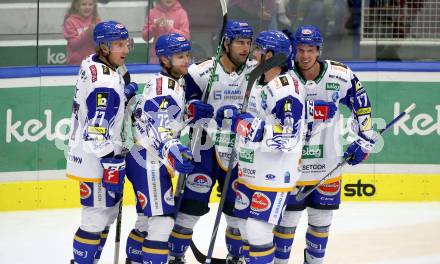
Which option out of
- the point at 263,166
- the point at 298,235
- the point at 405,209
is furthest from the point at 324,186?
the point at 405,209

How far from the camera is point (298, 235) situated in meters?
8.36

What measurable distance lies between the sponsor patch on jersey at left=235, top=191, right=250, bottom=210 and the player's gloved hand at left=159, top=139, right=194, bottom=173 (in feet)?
1.59

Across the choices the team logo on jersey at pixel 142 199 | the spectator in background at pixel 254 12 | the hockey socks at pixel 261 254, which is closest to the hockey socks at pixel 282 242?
the hockey socks at pixel 261 254

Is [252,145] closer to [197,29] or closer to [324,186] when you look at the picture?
[324,186]

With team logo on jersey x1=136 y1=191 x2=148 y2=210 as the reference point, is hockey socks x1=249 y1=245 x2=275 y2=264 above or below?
below

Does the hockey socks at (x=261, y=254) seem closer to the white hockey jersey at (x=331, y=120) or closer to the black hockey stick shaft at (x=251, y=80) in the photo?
the black hockey stick shaft at (x=251, y=80)

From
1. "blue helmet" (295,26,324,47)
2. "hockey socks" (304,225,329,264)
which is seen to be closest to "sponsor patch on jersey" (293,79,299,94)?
"blue helmet" (295,26,324,47)

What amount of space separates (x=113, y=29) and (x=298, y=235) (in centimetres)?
262

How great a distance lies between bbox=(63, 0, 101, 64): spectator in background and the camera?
895 centimetres

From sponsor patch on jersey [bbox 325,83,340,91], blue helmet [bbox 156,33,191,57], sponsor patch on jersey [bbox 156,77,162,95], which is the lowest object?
sponsor patch on jersey [bbox 325,83,340,91]

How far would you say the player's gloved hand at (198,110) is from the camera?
21.8 feet

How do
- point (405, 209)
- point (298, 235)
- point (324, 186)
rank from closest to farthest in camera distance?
1. point (324, 186)
2. point (298, 235)
3. point (405, 209)

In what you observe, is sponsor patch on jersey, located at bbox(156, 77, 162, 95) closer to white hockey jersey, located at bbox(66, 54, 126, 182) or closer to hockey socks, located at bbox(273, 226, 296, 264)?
white hockey jersey, located at bbox(66, 54, 126, 182)

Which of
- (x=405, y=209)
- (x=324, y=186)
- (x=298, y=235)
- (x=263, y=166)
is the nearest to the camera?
(x=263, y=166)
